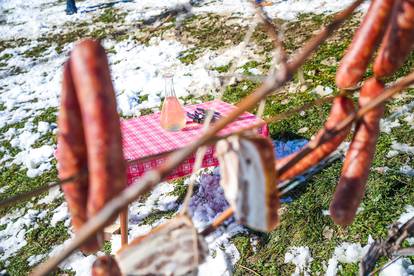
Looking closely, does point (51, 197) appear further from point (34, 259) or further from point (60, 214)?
point (34, 259)

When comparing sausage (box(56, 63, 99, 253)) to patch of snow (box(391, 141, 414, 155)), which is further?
patch of snow (box(391, 141, 414, 155))

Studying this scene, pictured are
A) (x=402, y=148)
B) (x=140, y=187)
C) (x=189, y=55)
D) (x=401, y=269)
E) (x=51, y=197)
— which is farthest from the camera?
(x=189, y=55)

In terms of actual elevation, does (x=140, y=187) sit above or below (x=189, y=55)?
above

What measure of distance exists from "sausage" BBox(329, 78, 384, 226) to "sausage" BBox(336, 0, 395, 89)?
0.12 feet

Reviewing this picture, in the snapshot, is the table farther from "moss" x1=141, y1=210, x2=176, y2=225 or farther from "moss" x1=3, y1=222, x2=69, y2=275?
"moss" x1=3, y1=222, x2=69, y2=275

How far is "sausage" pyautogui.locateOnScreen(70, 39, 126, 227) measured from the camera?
596mm

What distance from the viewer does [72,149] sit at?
2.29 ft

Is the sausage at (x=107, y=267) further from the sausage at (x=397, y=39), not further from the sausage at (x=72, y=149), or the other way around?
the sausage at (x=397, y=39)

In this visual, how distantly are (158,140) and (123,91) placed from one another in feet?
8.24

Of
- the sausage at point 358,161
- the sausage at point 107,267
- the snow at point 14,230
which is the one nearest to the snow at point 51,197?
the snow at point 14,230

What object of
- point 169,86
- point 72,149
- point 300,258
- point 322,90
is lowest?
point 300,258

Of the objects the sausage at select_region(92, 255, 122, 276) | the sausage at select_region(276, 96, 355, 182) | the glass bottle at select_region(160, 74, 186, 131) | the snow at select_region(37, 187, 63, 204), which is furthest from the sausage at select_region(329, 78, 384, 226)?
the snow at select_region(37, 187, 63, 204)

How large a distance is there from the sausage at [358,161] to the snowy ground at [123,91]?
0.24m

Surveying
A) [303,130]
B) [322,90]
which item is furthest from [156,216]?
[322,90]
